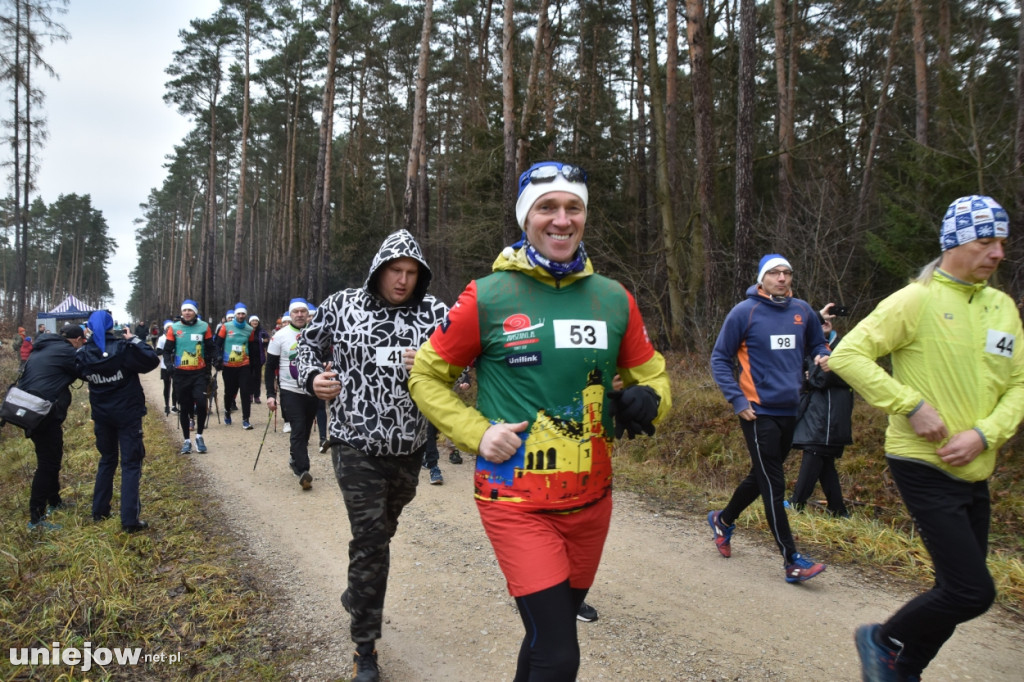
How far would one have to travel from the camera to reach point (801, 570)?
14.5 ft

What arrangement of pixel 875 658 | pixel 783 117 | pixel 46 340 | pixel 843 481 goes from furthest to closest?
1. pixel 783 117
2. pixel 843 481
3. pixel 46 340
4. pixel 875 658

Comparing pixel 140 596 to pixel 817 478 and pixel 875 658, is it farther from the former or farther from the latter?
pixel 817 478

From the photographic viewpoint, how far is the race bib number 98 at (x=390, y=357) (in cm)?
353

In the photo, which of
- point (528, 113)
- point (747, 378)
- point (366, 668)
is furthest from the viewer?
point (528, 113)

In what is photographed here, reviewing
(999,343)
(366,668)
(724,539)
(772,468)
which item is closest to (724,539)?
(724,539)

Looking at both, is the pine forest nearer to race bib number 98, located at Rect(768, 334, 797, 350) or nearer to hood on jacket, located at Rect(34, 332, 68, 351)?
race bib number 98, located at Rect(768, 334, 797, 350)

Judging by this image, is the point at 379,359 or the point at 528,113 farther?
the point at 528,113

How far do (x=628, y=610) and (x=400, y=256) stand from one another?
272cm

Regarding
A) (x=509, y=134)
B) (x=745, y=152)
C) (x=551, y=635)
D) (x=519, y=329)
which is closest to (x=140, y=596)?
(x=551, y=635)

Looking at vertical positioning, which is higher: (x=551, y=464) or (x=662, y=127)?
(x=662, y=127)

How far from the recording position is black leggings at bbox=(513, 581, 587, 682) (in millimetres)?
2041

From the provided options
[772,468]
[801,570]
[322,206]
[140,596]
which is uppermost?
[322,206]

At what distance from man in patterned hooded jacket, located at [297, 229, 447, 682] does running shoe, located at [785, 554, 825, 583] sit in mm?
2785

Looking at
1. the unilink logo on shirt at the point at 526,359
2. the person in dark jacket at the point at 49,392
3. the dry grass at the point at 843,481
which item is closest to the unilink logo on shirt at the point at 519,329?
the unilink logo on shirt at the point at 526,359
